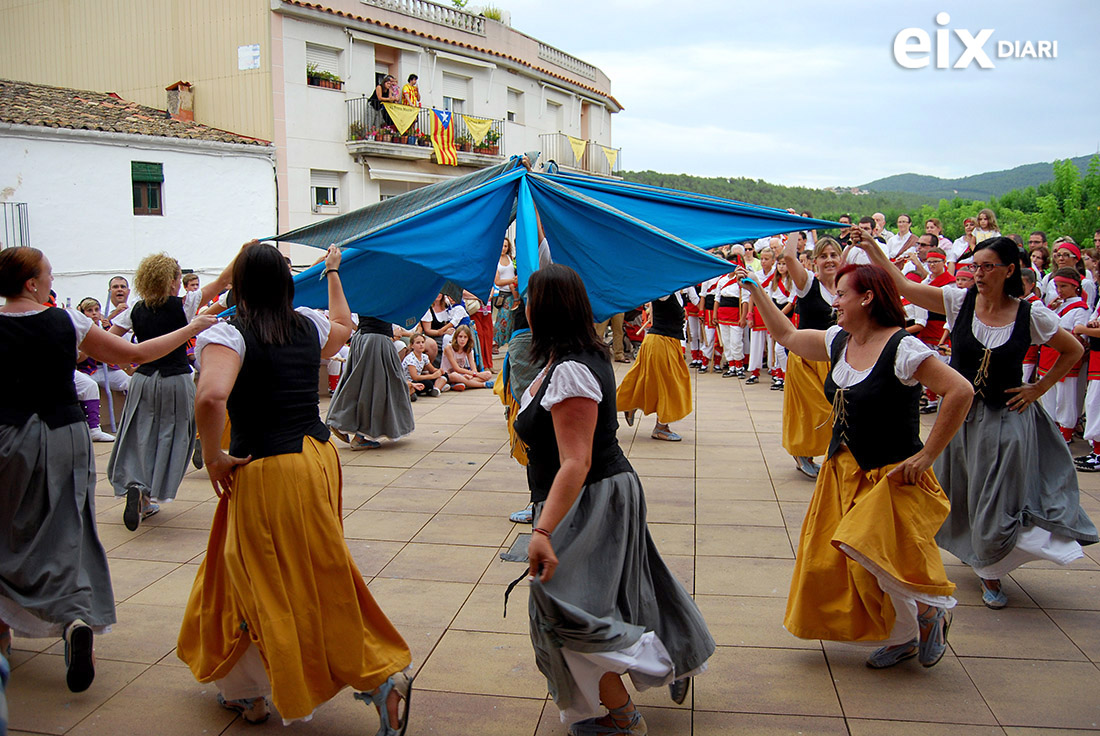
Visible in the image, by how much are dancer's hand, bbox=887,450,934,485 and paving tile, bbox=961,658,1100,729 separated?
35.6 inches

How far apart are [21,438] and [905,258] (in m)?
10.2

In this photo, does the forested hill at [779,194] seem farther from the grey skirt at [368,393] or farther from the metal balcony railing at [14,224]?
the grey skirt at [368,393]

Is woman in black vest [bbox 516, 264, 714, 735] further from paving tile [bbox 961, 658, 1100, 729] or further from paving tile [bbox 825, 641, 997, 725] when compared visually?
paving tile [bbox 961, 658, 1100, 729]

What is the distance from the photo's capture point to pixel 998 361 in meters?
4.37

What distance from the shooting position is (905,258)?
11016 mm

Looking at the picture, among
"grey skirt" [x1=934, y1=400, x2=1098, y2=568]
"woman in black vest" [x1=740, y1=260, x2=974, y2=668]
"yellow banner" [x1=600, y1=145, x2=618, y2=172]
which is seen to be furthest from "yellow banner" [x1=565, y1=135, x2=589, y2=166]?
"woman in black vest" [x1=740, y1=260, x2=974, y2=668]

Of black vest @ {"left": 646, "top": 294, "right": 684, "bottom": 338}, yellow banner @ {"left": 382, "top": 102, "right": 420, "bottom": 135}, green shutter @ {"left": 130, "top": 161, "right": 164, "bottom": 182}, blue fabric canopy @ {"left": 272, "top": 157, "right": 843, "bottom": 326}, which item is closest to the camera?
blue fabric canopy @ {"left": 272, "top": 157, "right": 843, "bottom": 326}

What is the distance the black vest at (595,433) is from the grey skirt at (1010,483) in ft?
7.62

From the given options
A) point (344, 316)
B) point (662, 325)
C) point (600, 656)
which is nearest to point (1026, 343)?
point (600, 656)

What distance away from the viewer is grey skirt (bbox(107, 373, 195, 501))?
578cm

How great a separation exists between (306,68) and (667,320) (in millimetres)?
15297

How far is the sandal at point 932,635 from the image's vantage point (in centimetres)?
355

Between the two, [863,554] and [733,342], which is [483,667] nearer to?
[863,554]

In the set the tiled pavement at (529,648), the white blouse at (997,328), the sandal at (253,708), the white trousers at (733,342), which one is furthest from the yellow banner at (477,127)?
the sandal at (253,708)
